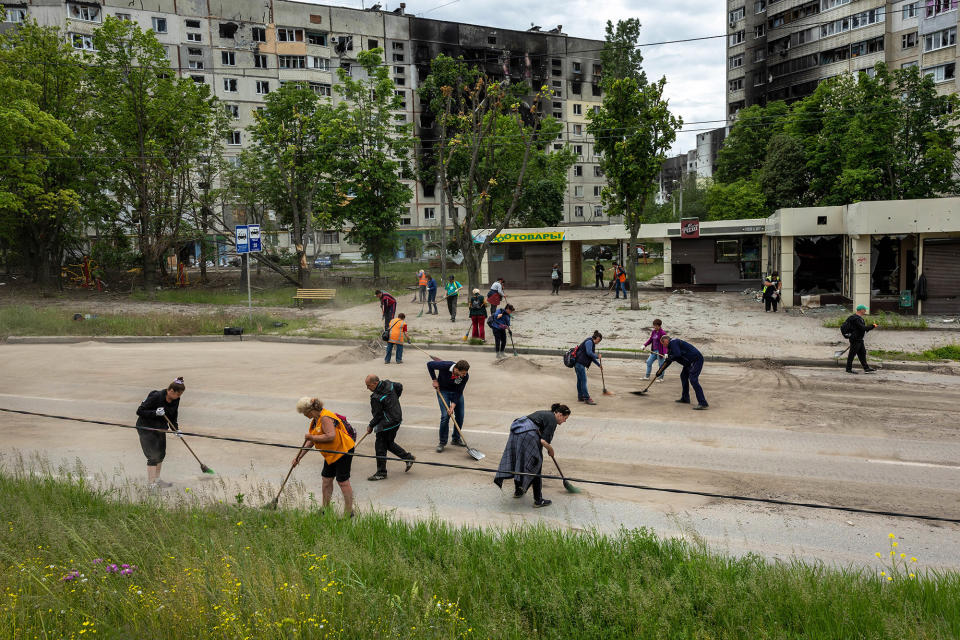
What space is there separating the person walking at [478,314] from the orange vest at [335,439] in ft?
40.6

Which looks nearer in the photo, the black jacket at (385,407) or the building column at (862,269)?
the black jacket at (385,407)

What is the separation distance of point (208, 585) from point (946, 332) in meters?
22.1

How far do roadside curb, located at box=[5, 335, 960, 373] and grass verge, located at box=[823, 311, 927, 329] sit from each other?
4623 millimetres

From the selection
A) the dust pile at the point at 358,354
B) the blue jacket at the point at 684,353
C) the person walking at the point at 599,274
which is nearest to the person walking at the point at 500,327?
the dust pile at the point at 358,354

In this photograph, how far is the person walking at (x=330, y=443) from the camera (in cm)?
761

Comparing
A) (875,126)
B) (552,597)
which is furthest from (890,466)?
(875,126)

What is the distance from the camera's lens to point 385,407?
29.4 feet

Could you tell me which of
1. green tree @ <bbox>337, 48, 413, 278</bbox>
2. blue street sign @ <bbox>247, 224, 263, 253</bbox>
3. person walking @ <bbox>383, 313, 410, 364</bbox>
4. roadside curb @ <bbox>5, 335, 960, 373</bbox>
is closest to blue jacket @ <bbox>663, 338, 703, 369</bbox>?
roadside curb @ <bbox>5, 335, 960, 373</bbox>

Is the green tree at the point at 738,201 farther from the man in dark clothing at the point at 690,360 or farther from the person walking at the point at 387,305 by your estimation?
the man in dark clothing at the point at 690,360

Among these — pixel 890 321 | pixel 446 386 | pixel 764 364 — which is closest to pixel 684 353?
pixel 446 386

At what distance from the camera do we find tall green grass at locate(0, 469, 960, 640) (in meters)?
4.94

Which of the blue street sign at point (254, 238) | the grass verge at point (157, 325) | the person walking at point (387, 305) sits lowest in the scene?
the grass verge at point (157, 325)

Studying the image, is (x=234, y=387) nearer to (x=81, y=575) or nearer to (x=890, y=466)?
(x=81, y=575)

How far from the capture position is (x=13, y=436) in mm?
11719
